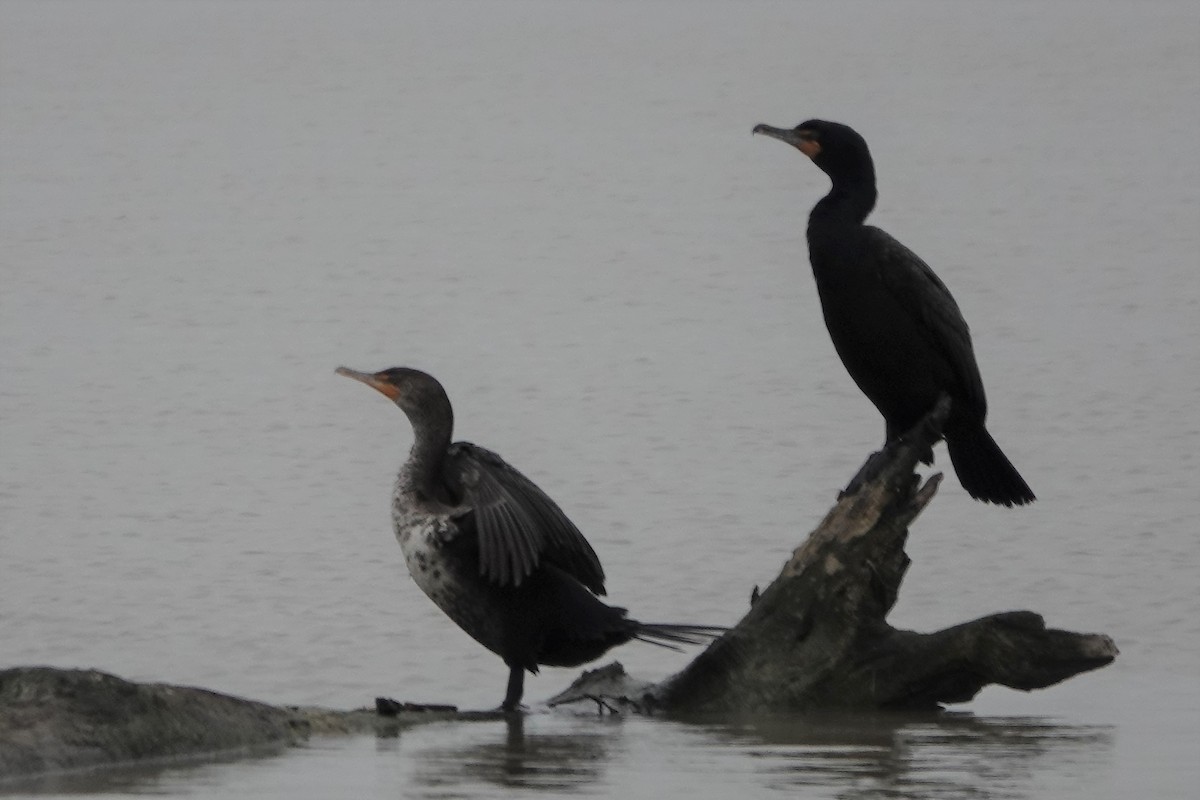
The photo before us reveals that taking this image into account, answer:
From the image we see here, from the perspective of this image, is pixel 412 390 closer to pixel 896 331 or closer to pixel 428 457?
pixel 428 457

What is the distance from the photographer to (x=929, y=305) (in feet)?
24.5

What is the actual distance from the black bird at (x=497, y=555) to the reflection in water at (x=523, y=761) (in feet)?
1.29

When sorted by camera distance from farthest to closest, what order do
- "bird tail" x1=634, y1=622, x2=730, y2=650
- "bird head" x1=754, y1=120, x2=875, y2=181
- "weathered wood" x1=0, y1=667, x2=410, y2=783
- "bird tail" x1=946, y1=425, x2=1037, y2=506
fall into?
1. "bird head" x1=754, y1=120, x2=875, y2=181
2. "bird tail" x1=946, y1=425, x2=1037, y2=506
3. "bird tail" x1=634, y1=622, x2=730, y2=650
4. "weathered wood" x1=0, y1=667, x2=410, y2=783

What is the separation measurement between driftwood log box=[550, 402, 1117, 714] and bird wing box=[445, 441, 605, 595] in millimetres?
468

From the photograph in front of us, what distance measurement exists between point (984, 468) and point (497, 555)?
1770 millimetres

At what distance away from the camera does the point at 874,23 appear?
1332 inches

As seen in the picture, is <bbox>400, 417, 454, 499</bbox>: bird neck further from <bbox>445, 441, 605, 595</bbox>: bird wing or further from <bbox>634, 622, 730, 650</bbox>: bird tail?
<bbox>634, 622, 730, 650</bbox>: bird tail

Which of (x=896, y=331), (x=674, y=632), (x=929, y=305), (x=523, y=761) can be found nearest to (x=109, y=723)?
(x=523, y=761)

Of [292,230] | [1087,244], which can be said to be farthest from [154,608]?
[292,230]

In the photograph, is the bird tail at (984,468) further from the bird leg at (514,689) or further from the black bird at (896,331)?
the bird leg at (514,689)

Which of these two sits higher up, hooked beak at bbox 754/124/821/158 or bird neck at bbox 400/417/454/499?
hooked beak at bbox 754/124/821/158

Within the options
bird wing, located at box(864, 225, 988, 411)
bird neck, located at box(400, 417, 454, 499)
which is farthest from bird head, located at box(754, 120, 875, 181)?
bird neck, located at box(400, 417, 454, 499)

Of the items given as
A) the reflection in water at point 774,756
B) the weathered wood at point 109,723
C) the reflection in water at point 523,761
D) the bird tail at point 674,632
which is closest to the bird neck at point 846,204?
the bird tail at point 674,632

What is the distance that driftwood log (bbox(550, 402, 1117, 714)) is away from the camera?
261 inches
